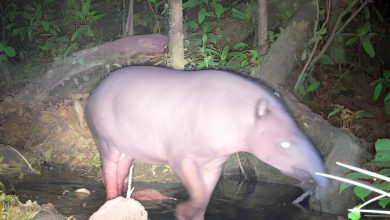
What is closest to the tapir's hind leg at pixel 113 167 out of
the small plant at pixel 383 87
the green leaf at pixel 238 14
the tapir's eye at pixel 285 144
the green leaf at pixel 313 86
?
the tapir's eye at pixel 285 144

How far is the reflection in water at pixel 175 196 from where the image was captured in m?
3.69

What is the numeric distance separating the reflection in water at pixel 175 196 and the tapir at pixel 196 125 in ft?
2.06

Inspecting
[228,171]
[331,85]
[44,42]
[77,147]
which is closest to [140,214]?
[228,171]

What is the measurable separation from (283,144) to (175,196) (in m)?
1.74

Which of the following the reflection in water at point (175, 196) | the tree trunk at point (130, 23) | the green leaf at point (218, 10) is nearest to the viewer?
the reflection in water at point (175, 196)

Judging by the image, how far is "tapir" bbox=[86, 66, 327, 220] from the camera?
8.77 feet

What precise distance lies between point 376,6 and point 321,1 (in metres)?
1.43

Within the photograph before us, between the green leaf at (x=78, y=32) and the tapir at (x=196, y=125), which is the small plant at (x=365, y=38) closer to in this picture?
the tapir at (x=196, y=125)

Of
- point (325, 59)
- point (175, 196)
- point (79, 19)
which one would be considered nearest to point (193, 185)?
point (175, 196)

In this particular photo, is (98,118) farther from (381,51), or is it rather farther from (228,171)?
(381,51)

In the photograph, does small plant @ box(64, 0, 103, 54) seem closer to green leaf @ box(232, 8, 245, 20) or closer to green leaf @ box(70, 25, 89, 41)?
green leaf @ box(70, 25, 89, 41)

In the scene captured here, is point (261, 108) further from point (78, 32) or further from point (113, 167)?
point (78, 32)

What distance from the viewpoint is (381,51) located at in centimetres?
686

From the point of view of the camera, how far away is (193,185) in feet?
9.54
